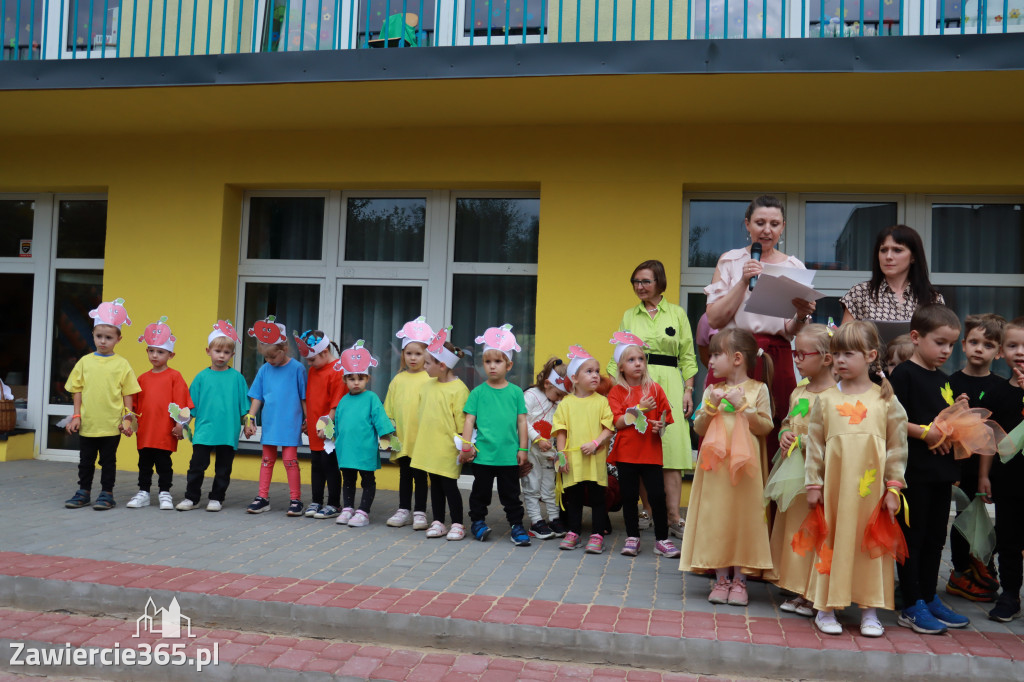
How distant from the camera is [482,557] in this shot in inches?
208

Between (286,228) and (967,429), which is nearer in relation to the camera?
(967,429)

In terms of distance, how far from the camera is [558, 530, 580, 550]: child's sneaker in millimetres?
5570

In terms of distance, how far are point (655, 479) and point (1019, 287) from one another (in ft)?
14.7

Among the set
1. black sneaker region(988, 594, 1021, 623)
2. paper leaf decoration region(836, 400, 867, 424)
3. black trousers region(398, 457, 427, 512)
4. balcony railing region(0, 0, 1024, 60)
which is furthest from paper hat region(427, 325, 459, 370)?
black sneaker region(988, 594, 1021, 623)

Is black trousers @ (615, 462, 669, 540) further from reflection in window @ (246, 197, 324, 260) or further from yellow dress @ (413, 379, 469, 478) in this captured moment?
reflection in window @ (246, 197, 324, 260)

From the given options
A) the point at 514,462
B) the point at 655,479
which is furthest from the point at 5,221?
the point at 655,479

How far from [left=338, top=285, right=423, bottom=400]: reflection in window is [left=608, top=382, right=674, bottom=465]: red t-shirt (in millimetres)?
3592

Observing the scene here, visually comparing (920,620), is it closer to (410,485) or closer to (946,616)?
(946,616)

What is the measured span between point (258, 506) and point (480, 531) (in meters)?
2.06

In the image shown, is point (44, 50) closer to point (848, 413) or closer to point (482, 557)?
point (482, 557)

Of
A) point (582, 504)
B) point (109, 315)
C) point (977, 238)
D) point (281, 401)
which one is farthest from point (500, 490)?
point (977, 238)

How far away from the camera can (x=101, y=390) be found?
6.67 metres

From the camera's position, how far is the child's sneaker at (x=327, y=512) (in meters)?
6.60

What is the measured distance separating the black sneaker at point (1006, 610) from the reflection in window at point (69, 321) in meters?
8.81
